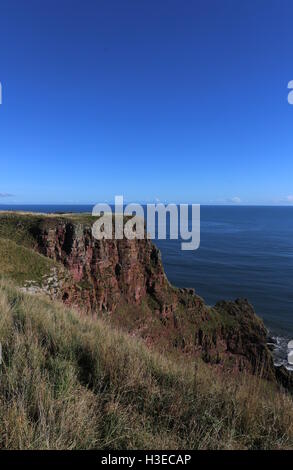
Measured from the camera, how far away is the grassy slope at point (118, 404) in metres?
2.62

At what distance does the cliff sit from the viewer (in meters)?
26.3

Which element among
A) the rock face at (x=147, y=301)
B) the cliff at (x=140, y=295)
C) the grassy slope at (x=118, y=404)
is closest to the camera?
the grassy slope at (x=118, y=404)

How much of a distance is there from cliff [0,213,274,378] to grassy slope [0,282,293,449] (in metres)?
16.4

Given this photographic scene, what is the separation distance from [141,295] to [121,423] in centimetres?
3047

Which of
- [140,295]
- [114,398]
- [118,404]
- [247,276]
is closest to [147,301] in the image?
[140,295]

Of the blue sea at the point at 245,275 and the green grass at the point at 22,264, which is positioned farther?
the blue sea at the point at 245,275

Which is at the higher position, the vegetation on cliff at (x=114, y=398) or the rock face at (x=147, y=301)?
the vegetation on cliff at (x=114, y=398)

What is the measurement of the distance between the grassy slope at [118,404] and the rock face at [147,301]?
19.6m

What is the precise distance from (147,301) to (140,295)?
119 centimetres

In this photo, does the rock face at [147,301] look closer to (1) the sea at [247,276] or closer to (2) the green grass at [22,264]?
(2) the green grass at [22,264]

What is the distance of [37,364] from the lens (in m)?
3.68

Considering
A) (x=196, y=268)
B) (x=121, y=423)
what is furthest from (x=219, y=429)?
(x=196, y=268)

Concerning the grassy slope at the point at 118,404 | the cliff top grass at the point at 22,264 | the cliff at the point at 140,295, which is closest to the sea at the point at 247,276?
the cliff at the point at 140,295

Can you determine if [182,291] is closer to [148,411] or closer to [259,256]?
[148,411]
